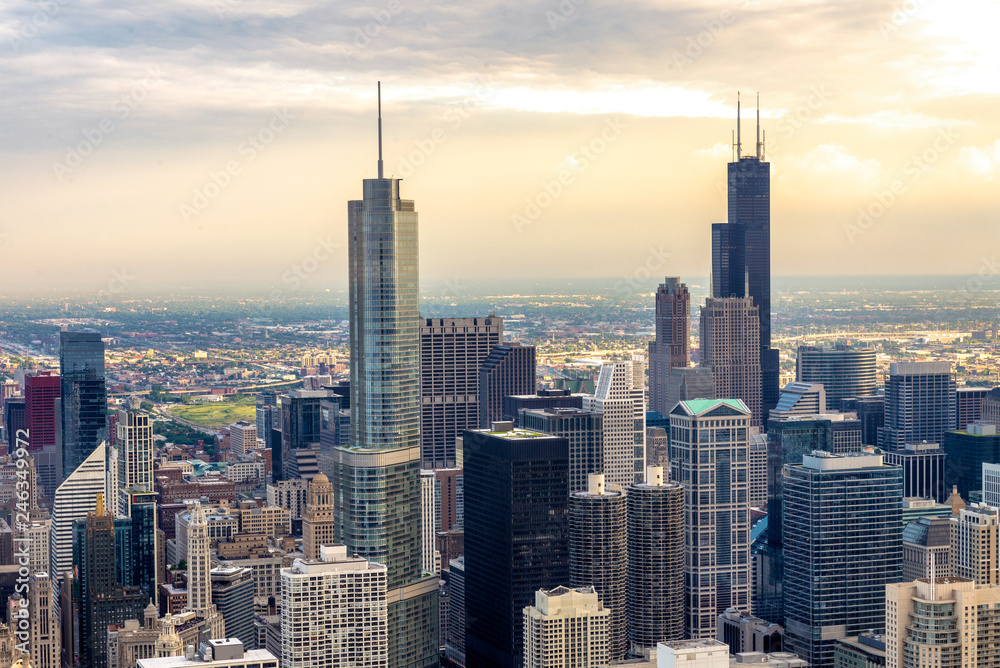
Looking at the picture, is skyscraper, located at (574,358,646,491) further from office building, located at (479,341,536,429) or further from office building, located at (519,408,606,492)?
→ office building, located at (479,341,536,429)

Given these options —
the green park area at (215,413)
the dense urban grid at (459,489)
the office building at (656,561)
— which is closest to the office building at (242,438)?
the dense urban grid at (459,489)

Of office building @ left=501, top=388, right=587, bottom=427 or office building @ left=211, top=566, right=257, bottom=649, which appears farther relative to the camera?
office building @ left=501, top=388, right=587, bottom=427

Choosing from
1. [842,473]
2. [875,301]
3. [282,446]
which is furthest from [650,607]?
[282,446]

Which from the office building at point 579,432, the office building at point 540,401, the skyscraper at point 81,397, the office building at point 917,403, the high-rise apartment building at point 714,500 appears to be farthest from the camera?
the office building at point 917,403

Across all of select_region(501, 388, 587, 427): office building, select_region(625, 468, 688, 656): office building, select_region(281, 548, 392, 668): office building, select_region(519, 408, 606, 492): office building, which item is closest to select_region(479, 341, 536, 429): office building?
select_region(501, 388, 587, 427): office building

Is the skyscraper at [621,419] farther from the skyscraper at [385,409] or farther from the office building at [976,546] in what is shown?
the office building at [976,546]

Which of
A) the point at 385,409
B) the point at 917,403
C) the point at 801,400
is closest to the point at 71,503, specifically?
the point at 385,409
